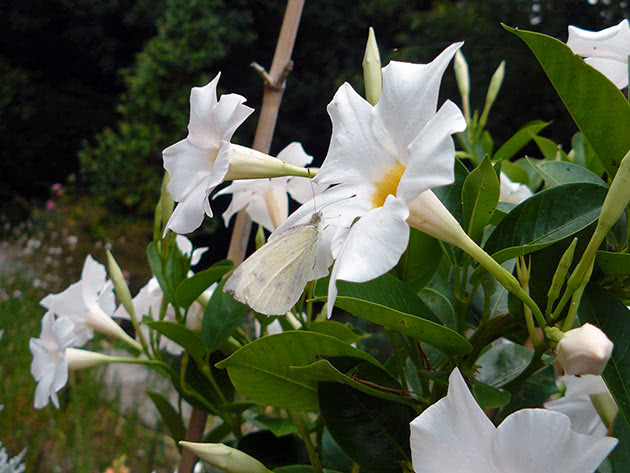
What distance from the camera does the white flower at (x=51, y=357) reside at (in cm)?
64

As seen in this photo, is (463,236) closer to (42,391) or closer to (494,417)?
(494,417)

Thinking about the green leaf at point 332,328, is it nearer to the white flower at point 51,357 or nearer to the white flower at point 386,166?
the white flower at point 386,166

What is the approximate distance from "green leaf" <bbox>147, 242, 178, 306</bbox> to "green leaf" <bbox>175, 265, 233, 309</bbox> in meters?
0.01

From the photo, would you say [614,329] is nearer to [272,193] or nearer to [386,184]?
[386,184]

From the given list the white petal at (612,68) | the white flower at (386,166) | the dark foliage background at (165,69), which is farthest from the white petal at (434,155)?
the dark foliage background at (165,69)

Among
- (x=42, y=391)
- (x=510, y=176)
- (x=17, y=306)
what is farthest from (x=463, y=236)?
(x=17, y=306)

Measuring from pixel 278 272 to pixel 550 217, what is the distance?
196 millimetres

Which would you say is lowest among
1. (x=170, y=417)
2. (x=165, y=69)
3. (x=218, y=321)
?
(x=165, y=69)

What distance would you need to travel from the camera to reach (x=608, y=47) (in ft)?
1.39

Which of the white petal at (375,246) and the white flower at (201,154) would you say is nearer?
the white petal at (375,246)

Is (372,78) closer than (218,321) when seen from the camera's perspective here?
Yes

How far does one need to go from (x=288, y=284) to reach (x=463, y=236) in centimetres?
13

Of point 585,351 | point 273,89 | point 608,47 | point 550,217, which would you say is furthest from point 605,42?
point 273,89

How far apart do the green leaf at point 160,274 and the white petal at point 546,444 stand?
38 centimetres
